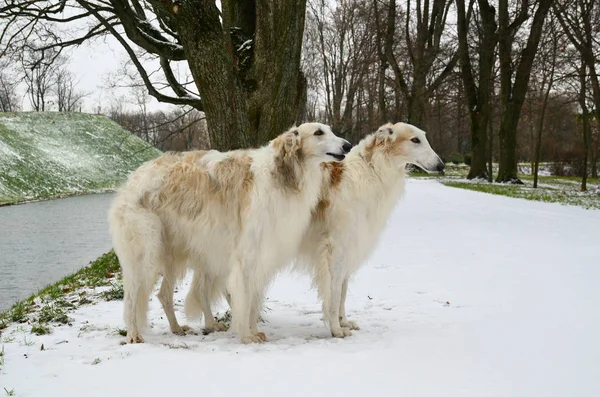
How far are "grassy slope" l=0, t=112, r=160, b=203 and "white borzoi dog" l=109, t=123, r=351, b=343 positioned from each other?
25.1 meters

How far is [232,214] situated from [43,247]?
9484mm

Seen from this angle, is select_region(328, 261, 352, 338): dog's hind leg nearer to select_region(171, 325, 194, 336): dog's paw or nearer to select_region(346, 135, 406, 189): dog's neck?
select_region(346, 135, 406, 189): dog's neck

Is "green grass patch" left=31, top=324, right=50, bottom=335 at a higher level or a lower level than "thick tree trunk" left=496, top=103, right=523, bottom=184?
lower

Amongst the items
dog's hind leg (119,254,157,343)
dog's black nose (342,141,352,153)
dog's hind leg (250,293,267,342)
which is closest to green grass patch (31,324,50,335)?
dog's hind leg (119,254,157,343)

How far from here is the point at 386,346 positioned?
4.30 meters

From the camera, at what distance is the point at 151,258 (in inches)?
188

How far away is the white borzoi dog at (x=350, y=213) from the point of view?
5.00 meters

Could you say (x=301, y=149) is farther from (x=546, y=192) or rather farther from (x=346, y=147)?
(x=546, y=192)

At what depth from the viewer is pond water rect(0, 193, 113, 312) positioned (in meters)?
8.73

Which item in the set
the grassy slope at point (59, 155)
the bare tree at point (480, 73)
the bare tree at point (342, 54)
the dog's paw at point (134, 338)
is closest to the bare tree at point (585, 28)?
the bare tree at point (480, 73)

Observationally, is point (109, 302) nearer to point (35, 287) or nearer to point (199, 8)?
point (35, 287)

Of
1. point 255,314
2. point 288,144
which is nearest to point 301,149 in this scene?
point 288,144

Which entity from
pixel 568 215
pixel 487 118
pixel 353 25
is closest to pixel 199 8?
pixel 568 215

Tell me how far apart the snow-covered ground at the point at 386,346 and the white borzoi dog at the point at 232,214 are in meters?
0.56
